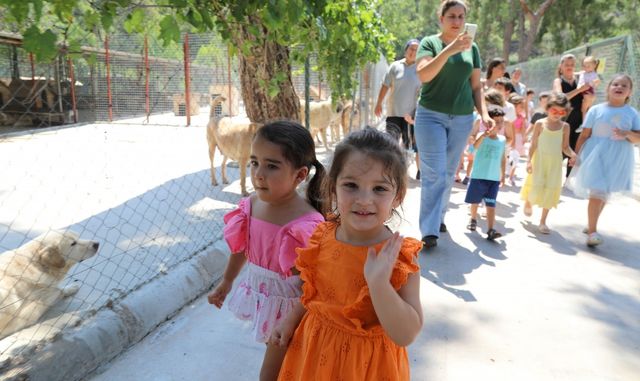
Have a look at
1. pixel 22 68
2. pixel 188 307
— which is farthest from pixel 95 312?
pixel 22 68

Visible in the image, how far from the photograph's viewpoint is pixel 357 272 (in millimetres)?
1475

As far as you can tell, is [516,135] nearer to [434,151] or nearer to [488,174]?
[488,174]

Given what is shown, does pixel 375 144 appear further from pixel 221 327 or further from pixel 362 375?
pixel 221 327

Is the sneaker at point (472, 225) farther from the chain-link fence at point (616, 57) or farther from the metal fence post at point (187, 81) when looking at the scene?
the metal fence post at point (187, 81)

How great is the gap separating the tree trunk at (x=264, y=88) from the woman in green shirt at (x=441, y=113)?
1327 mm

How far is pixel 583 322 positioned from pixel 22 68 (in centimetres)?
1442

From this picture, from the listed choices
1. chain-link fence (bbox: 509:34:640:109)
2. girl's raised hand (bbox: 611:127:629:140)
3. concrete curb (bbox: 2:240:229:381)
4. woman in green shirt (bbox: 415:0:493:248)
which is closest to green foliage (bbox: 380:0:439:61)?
chain-link fence (bbox: 509:34:640:109)

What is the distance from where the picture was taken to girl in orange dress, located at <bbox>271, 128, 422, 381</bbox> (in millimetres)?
1418

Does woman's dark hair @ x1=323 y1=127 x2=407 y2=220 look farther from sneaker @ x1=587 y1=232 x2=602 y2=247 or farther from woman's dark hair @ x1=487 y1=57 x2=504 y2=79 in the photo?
woman's dark hair @ x1=487 y1=57 x2=504 y2=79

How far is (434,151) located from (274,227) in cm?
243

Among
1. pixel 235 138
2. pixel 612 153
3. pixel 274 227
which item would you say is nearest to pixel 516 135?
pixel 612 153

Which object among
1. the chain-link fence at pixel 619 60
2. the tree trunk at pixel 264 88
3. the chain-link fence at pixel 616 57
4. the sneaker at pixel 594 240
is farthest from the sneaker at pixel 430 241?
the chain-link fence at pixel 616 57

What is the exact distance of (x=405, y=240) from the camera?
1.46 meters

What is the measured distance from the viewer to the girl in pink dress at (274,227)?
5.92 ft
